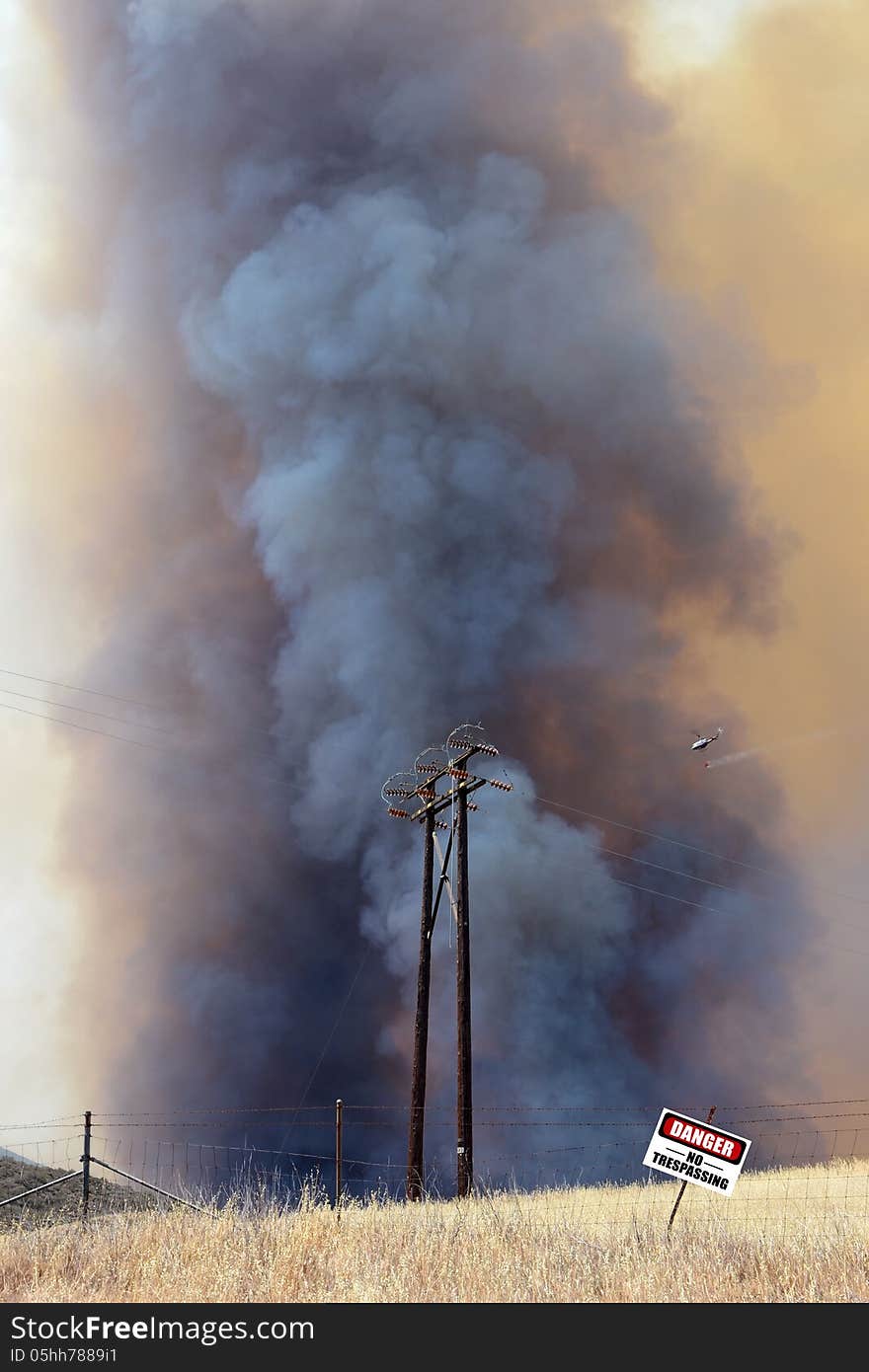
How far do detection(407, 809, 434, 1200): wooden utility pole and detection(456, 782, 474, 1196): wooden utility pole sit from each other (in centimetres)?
106

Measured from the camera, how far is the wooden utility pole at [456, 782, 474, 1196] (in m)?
22.8

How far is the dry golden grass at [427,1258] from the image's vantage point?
1079 centimetres

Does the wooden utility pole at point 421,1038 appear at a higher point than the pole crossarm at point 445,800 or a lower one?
lower

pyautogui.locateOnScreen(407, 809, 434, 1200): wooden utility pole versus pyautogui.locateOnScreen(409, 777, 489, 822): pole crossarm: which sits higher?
pyautogui.locateOnScreen(409, 777, 489, 822): pole crossarm

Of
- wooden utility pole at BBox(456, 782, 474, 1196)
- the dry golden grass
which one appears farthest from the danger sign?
wooden utility pole at BBox(456, 782, 474, 1196)

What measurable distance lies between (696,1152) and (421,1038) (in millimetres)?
13727

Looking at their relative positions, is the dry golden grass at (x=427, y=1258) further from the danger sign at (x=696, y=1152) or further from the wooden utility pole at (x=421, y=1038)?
the wooden utility pole at (x=421, y=1038)

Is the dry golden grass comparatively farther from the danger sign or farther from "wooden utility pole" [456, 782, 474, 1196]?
"wooden utility pole" [456, 782, 474, 1196]

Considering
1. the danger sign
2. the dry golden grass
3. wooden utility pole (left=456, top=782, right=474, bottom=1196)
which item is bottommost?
the dry golden grass

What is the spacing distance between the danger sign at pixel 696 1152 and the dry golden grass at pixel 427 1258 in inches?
30.2

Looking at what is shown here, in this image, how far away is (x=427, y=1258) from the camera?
1212 centimetres

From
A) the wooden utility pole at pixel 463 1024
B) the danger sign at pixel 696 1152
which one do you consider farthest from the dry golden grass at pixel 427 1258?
the wooden utility pole at pixel 463 1024

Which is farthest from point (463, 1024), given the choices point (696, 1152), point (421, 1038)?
point (696, 1152)
